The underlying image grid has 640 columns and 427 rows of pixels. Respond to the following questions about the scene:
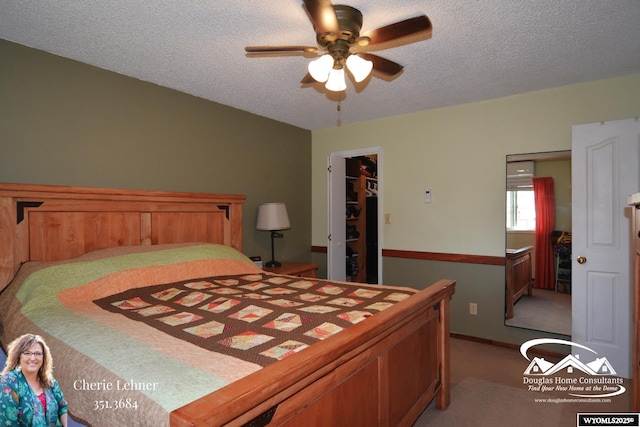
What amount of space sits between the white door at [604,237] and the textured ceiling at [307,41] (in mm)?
561

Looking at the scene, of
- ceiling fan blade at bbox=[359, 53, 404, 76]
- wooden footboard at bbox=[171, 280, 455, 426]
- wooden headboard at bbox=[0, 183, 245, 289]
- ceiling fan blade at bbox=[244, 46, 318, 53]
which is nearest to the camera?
wooden footboard at bbox=[171, 280, 455, 426]

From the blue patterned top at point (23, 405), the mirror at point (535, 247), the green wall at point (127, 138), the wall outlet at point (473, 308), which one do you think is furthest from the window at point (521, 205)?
the blue patterned top at point (23, 405)

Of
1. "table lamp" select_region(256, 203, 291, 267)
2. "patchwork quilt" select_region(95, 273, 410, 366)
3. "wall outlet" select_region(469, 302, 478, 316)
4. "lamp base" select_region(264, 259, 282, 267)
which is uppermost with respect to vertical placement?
"table lamp" select_region(256, 203, 291, 267)

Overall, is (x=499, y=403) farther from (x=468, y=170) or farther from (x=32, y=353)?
(x=32, y=353)

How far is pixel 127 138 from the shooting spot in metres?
2.76

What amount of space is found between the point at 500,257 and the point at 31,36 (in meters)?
3.94

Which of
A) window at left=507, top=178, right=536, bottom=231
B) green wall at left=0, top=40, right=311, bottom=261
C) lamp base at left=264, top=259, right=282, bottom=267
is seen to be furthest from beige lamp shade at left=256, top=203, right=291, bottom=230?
window at left=507, top=178, right=536, bottom=231

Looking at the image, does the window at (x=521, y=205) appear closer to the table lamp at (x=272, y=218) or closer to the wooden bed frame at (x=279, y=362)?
the wooden bed frame at (x=279, y=362)

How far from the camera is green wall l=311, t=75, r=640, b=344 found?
3.00 metres

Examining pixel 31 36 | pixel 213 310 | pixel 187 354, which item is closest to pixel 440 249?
pixel 213 310

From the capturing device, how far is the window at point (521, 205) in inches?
124

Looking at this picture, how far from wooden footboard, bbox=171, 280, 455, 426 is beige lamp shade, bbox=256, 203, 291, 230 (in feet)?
6.11

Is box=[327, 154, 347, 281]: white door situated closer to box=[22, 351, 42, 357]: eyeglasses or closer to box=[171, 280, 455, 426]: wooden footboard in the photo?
box=[171, 280, 455, 426]: wooden footboard

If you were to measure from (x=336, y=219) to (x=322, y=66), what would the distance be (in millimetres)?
2814
